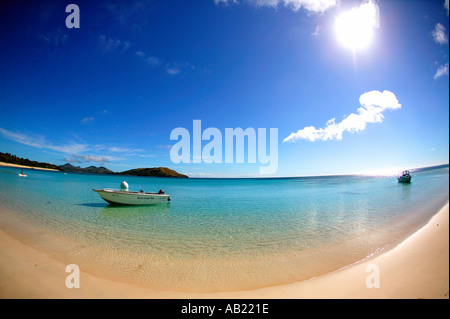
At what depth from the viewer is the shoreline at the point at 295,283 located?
3.52 meters

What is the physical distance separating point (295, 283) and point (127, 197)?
1507 centimetres

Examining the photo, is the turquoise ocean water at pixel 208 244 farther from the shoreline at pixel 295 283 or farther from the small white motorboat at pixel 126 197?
the small white motorboat at pixel 126 197

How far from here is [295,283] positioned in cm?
428

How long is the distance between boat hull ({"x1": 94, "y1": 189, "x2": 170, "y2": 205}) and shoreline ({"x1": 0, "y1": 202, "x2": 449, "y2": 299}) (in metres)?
9.77

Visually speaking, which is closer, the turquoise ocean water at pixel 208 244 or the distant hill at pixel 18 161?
the turquoise ocean water at pixel 208 244

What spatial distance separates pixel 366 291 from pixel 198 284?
3889 millimetres

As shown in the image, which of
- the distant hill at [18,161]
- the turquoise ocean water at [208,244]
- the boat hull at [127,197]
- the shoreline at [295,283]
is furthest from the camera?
the distant hill at [18,161]

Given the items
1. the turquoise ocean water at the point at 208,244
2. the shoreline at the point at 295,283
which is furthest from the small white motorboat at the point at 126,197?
the shoreline at the point at 295,283

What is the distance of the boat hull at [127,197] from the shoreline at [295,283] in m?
9.77

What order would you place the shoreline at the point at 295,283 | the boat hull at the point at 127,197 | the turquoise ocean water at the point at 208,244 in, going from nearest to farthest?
the shoreline at the point at 295,283 → the turquoise ocean water at the point at 208,244 → the boat hull at the point at 127,197

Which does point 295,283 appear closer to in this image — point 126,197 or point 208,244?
point 208,244

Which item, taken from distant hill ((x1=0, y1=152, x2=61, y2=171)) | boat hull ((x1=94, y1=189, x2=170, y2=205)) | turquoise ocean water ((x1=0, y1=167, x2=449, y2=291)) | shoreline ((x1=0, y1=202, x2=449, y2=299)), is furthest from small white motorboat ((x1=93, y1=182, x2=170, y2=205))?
distant hill ((x1=0, y1=152, x2=61, y2=171))

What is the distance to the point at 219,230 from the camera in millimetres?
8797

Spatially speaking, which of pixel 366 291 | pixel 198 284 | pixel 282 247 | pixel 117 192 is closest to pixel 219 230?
pixel 282 247
